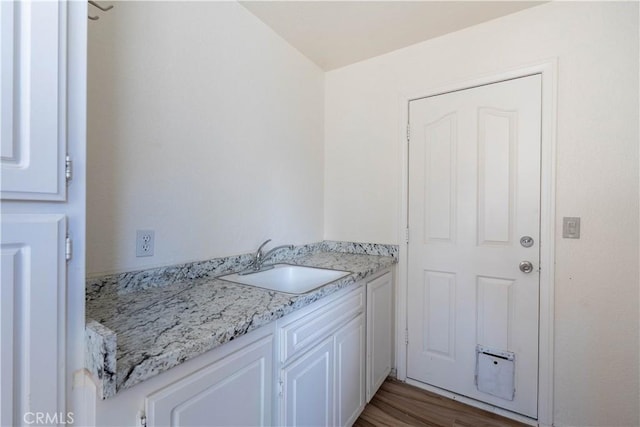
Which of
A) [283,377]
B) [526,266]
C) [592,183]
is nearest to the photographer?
[283,377]

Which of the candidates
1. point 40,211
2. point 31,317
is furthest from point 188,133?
point 31,317

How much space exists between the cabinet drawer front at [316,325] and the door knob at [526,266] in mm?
952

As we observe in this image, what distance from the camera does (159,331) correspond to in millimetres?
766

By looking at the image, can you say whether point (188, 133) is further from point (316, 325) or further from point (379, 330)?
point (379, 330)

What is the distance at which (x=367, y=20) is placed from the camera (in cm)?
176

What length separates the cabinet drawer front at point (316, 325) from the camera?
1.06m

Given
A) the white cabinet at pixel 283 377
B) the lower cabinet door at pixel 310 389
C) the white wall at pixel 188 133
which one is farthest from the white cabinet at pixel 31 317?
the lower cabinet door at pixel 310 389

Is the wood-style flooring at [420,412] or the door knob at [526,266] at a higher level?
the door knob at [526,266]

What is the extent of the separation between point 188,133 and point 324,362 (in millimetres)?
1240

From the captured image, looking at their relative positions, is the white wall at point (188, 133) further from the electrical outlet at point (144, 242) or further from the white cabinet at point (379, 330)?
the white cabinet at point (379, 330)

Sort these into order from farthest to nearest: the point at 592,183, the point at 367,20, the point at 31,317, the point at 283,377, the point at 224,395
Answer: the point at 367,20
the point at 592,183
the point at 283,377
the point at 224,395
the point at 31,317

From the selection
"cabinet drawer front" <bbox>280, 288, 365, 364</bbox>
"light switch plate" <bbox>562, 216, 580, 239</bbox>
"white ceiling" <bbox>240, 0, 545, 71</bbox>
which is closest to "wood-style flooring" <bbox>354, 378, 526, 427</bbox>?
"cabinet drawer front" <bbox>280, 288, 365, 364</bbox>

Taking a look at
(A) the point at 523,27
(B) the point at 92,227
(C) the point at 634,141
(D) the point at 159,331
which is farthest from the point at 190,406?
(A) the point at 523,27

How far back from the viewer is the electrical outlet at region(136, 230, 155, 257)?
1184 millimetres
